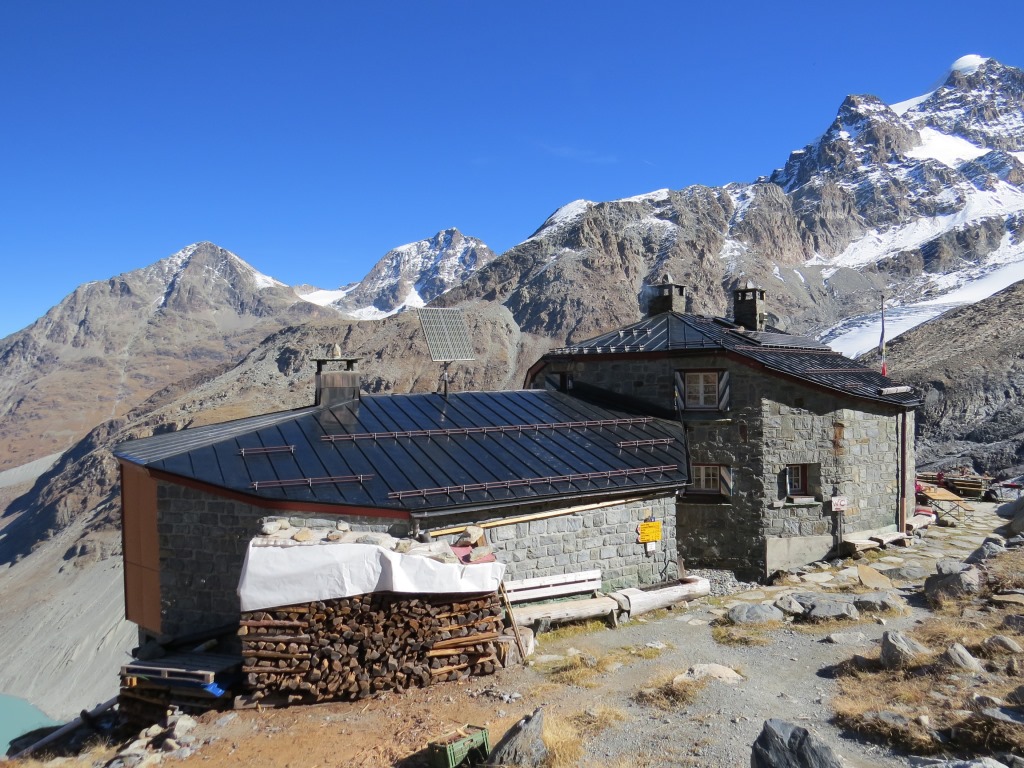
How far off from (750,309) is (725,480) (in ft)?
23.5

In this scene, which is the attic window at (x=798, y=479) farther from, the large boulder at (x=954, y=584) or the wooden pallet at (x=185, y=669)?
the wooden pallet at (x=185, y=669)

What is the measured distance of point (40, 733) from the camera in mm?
12898

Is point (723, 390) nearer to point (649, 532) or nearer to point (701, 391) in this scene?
point (701, 391)

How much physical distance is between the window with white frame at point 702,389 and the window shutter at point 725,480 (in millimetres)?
1552

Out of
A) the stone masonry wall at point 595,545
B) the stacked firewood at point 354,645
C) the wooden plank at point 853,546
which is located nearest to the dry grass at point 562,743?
the stacked firewood at point 354,645

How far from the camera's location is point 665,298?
21656mm

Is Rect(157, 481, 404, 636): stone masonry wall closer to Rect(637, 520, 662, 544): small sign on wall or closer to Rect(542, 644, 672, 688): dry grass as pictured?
Rect(542, 644, 672, 688): dry grass

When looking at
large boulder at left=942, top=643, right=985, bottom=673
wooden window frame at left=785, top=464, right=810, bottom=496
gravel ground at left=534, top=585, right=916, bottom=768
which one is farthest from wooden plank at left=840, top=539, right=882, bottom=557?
large boulder at left=942, top=643, right=985, bottom=673

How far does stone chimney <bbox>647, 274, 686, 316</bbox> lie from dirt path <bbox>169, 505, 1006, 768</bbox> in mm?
11417

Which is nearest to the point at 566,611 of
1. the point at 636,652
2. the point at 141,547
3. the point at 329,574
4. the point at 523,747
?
the point at 636,652

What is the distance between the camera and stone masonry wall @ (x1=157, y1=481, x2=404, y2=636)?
39.2 ft

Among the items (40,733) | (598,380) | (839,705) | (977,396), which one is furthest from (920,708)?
(977,396)

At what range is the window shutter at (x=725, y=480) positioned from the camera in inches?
689

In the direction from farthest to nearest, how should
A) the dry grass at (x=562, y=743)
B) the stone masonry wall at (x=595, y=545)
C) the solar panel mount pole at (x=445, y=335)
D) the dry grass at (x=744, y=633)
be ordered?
1. the solar panel mount pole at (x=445, y=335)
2. the stone masonry wall at (x=595, y=545)
3. the dry grass at (x=744, y=633)
4. the dry grass at (x=562, y=743)
